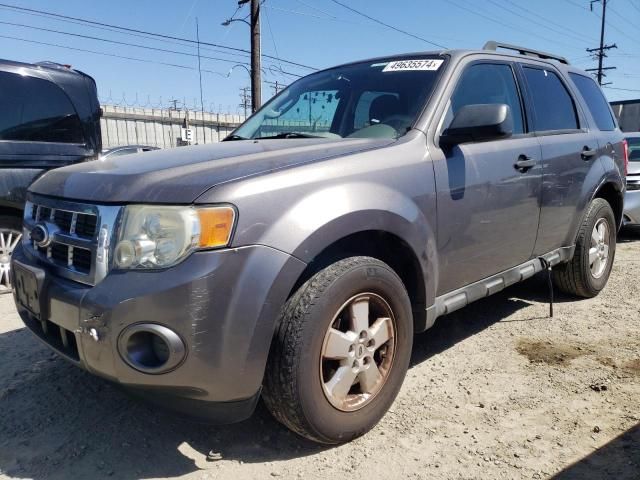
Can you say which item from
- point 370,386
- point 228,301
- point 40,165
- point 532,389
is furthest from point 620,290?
point 40,165

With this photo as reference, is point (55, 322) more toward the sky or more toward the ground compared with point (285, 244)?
more toward the ground

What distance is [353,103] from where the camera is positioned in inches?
130

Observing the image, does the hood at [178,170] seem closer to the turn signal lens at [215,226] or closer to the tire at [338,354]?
the turn signal lens at [215,226]

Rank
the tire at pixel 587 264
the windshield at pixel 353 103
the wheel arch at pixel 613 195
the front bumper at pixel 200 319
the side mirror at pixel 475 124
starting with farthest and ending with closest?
1. the wheel arch at pixel 613 195
2. the tire at pixel 587 264
3. the windshield at pixel 353 103
4. the side mirror at pixel 475 124
5. the front bumper at pixel 200 319

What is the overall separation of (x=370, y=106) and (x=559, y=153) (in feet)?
4.89

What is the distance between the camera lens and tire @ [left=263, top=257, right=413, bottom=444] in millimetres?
2127

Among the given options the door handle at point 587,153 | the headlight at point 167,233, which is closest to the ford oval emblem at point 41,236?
the headlight at point 167,233

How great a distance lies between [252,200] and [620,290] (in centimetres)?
426

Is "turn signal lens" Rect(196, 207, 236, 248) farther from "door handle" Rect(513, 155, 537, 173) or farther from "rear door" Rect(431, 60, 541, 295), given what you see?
"door handle" Rect(513, 155, 537, 173)

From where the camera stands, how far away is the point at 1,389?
9.85 feet

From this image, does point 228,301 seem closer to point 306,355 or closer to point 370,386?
point 306,355

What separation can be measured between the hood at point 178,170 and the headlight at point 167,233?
5cm

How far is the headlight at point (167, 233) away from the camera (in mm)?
1939

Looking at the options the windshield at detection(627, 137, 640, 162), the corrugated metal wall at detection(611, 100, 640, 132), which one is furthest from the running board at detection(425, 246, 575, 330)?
the corrugated metal wall at detection(611, 100, 640, 132)
